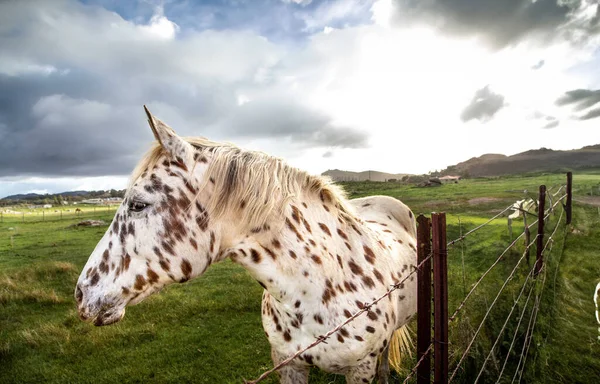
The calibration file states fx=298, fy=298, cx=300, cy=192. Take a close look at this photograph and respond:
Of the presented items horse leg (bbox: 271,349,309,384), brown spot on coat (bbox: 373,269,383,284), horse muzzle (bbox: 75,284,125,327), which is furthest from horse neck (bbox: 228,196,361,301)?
horse leg (bbox: 271,349,309,384)

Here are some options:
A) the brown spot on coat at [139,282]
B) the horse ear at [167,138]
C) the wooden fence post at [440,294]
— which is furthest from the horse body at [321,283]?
the horse ear at [167,138]

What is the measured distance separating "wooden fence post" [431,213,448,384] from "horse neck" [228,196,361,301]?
67 cm

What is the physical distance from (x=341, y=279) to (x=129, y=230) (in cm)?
139

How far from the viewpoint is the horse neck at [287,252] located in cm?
189

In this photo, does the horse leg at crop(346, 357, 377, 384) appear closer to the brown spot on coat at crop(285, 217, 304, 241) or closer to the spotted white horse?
the spotted white horse

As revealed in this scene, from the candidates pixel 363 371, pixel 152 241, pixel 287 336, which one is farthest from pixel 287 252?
pixel 363 371

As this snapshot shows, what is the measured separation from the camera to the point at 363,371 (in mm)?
2223

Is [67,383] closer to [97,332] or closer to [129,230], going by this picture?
[97,332]

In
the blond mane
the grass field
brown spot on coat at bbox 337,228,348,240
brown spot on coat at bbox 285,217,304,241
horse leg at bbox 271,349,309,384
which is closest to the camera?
the blond mane

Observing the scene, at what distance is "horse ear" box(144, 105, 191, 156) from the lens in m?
1.73

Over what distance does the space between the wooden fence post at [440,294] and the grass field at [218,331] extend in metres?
1.03

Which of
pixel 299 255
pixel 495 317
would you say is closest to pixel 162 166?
pixel 299 255

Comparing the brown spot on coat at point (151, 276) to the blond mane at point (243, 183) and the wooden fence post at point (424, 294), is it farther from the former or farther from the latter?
the wooden fence post at point (424, 294)

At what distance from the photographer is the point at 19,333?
6227 mm
